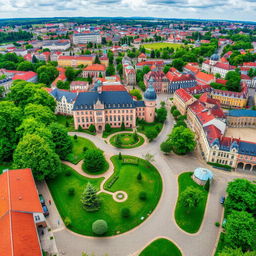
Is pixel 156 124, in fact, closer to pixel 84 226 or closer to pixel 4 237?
pixel 84 226

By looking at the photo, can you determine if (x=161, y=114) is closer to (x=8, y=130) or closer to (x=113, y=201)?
(x=113, y=201)

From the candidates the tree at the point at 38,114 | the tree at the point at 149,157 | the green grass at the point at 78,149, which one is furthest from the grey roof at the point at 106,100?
the tree at the point at 149,157

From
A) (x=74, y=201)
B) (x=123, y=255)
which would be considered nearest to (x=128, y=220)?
(x=123, y=255)

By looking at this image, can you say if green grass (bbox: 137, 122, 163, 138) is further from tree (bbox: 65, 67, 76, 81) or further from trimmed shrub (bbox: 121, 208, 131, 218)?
tree (bbox: 65, 67, 76, 81)

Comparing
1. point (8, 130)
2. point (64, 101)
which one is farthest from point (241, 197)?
point (64, 101)

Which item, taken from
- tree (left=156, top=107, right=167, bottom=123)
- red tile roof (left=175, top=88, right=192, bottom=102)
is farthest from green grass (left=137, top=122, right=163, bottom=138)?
red tile roof (left=175, top=88, right=192, bottom=102)

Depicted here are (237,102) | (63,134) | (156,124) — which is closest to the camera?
(63,134)

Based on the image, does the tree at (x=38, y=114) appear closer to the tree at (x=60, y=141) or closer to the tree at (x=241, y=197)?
the tree at (x=60, y=141)
